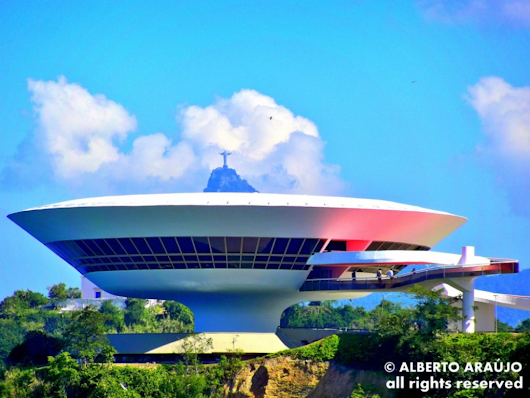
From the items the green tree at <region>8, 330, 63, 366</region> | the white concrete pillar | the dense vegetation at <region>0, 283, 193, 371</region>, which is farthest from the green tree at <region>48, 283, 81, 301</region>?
the white concrete pillar

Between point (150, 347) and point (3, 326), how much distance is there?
181 feet

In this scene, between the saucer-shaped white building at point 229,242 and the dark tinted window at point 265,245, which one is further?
the dark tinted window at point 265,245

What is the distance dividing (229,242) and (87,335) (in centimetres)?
926

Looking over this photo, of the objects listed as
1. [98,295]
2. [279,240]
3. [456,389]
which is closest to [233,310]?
[279,240]

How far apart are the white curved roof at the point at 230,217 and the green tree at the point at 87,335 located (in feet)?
15.0

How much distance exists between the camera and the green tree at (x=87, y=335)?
50.0m

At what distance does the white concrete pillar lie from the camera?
1816 inches

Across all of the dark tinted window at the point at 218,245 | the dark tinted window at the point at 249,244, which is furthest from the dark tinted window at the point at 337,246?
the dark tinted window at the point at 218,245

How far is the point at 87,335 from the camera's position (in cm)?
5091

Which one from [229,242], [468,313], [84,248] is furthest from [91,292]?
[468,313]

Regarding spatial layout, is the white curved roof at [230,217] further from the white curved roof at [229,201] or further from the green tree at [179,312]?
the green tree at [179,312]

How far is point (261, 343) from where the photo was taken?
52.9m

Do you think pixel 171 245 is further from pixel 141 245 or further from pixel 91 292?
pixel 91 292

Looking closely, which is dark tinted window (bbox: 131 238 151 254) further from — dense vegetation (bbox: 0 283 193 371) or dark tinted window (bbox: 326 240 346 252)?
dense vegetation (bbox: 0 283 193 371)
